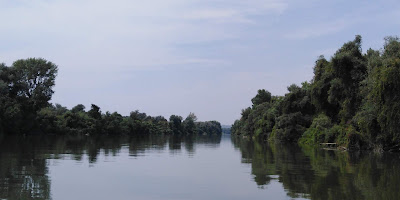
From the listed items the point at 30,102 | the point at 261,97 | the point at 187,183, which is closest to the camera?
the point at 187,183

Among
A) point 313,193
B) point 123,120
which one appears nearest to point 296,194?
point 313,193

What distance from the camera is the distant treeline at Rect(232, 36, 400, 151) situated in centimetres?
2992

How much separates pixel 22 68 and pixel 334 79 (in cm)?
5678

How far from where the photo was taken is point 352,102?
44.2 m

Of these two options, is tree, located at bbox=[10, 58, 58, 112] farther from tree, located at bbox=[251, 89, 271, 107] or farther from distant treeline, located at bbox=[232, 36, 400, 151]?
tree, located at bbox=[251, 89, 271, 107]

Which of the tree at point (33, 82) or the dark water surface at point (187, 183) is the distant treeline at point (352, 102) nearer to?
the dark water surface at point (187, 183)

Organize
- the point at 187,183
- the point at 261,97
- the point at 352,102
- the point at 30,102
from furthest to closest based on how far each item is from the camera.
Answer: the point at 261,97, the point at 30,102, the point at 352,102, the point at 187,183

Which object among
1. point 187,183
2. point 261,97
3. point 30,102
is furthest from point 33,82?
point 261,97

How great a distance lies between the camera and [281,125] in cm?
6644

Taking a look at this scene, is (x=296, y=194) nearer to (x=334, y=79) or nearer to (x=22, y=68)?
(x=334, y=79)

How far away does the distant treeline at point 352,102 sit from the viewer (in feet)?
98.2

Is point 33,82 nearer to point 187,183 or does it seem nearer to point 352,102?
point 352,102

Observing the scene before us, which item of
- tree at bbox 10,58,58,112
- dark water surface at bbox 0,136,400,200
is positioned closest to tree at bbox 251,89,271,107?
tree at bbox 10,58,58,112

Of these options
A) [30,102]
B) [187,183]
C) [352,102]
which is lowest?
[187,183]
